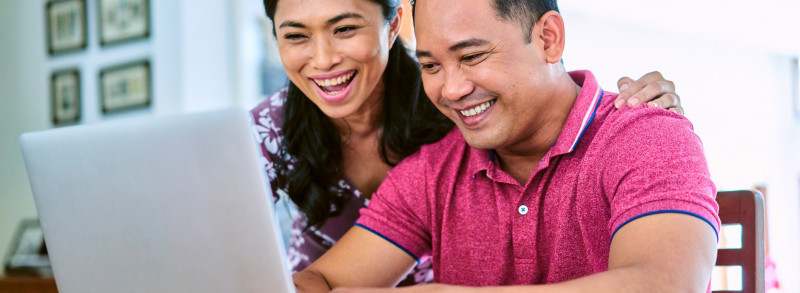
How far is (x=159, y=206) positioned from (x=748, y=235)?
35.4 inches

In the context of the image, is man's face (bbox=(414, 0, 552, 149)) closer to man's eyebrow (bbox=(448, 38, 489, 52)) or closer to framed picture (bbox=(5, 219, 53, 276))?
man's eyebrow (bbox=(448, 38, 489, 52))

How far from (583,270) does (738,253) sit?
26 centimetres

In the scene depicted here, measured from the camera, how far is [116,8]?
11.6ft

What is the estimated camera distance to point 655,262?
0.87m

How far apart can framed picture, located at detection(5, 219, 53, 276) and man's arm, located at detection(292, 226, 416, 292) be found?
7.80ft

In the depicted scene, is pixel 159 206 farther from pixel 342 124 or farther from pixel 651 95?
pixel 342 124

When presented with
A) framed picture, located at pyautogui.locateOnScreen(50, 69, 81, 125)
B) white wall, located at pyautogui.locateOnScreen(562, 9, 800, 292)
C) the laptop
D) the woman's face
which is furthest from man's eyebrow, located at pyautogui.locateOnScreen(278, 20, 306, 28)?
white wall, located at pyautogui.locateOnScreen(562, 9, 800, 292)

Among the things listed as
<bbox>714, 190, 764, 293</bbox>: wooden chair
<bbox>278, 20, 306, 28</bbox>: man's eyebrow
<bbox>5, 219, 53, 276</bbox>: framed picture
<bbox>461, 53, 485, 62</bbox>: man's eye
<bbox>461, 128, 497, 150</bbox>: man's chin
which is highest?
<bbox>278, 20, 306, 28</bbox>: man's eyebrow

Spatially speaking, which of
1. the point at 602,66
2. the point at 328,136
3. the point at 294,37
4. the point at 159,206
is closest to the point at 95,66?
the point at 328,136

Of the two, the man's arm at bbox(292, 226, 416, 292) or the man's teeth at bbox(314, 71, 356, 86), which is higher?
the man's teeth at bbox(314, 71, 356, 86)

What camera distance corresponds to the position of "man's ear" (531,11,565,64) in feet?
3.96

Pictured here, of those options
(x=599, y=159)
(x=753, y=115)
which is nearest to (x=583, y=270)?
(x=599, y=159)

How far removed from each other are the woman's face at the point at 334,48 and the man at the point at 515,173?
0.64 feet

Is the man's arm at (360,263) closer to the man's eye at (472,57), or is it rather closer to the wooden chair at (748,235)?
the man's eye at (472,57)
